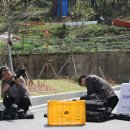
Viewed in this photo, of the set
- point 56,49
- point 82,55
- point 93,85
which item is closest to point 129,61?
point 82,55

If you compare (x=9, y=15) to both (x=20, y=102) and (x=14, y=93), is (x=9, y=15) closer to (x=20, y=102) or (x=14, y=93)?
(x=14, y=93)

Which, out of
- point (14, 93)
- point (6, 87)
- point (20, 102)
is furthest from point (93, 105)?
point (6, 87)

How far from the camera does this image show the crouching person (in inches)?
520

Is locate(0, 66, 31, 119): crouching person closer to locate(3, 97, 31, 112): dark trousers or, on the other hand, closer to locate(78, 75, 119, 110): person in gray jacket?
locate(3, 97, 31, 112): dark trousers

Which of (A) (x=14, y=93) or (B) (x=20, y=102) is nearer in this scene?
(B) (x=20, y=102)

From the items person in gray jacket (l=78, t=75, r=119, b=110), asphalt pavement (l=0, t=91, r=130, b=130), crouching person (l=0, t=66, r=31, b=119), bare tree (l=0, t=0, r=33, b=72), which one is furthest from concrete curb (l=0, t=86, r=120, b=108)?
person in gray jacket (l=78, t=75, r=119, b=110)

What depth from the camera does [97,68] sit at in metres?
29.8

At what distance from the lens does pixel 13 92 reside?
1335 cm

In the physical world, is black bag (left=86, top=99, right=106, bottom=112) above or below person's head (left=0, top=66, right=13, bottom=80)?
below

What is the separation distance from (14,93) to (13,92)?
4 centimetres

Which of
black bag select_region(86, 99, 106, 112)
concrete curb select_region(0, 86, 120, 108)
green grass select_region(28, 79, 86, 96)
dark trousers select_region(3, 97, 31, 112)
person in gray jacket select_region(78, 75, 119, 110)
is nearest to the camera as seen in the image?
black bag select_region(86, 99, 106, 112)

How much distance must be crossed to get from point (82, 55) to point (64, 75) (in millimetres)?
1862

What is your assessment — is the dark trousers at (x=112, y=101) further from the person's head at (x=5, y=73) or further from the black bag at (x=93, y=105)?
the person's head at (x=5, y=73)

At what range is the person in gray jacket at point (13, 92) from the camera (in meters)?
13.2
